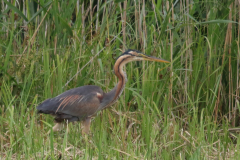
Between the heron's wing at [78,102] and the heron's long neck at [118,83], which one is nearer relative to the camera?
the heron's wing at [78,102]

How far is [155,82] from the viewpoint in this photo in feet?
16.0

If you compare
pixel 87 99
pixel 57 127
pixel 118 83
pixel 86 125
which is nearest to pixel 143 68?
pixel 118 83

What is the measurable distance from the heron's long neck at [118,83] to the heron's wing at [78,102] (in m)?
0.08

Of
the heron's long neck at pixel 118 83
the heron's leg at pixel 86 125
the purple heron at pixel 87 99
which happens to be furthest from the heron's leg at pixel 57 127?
the heron's long neck at pixel 118 83

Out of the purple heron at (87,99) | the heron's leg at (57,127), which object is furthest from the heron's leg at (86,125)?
the heron's leg at (57,127)

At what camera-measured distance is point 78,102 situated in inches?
189

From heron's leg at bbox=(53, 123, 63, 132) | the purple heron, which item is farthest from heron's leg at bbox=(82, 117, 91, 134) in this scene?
heron's leg at bbox=(53, 123, 63, 132)

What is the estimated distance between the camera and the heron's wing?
4680 millimetres

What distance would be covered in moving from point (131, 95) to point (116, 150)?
162 cm

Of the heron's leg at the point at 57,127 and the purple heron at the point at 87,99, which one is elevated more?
the purple heron at the point at 87,99

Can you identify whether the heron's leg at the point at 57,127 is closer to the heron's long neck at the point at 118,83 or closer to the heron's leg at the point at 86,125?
the heron's leg at the point at 86,125

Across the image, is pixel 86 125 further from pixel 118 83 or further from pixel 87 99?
pixel 118 83

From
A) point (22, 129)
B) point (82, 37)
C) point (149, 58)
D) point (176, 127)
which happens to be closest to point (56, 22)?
point (82, 37)

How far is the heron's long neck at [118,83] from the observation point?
4855mm
